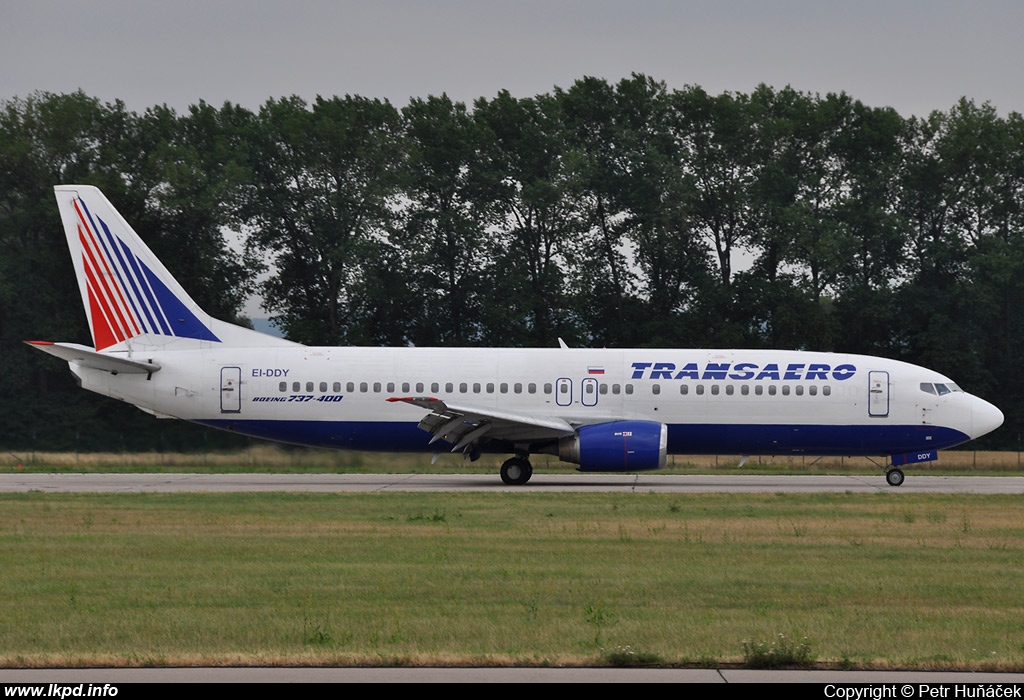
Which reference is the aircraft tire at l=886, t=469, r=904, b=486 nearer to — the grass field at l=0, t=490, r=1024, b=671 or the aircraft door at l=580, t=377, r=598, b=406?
the grass field at l=0, t=490, r=1024, b=671

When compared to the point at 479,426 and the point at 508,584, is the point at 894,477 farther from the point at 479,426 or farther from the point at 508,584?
the point at 508,584

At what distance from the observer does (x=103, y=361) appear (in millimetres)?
34031

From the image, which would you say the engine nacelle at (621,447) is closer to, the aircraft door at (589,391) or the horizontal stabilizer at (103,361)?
the aircraft door at (589,391)

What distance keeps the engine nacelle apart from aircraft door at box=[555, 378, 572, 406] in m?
1.44

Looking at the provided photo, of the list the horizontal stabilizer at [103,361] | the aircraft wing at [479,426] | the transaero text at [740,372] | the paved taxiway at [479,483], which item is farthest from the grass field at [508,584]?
the transaero text at [740,372]

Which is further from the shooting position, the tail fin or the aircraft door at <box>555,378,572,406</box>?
the tail fin

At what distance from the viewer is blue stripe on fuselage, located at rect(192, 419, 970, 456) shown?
34094 mm

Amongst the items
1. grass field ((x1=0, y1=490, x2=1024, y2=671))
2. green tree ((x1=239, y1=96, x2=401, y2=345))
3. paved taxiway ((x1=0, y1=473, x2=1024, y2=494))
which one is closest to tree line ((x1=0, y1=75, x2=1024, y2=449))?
green tree ((x1=239, y1=96, x2=401, y2=345))

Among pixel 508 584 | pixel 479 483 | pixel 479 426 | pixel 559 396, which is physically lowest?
pixel 508 584

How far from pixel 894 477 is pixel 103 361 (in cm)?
2160

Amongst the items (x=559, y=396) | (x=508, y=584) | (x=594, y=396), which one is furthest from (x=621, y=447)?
(x=508, y=584)

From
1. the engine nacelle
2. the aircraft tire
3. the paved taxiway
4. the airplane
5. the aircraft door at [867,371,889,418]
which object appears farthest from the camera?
the aircraft door at [867,371,889,418]

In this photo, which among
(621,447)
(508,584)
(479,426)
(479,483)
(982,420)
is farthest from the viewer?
(982,420)

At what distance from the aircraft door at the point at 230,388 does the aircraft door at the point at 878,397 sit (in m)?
17.1
